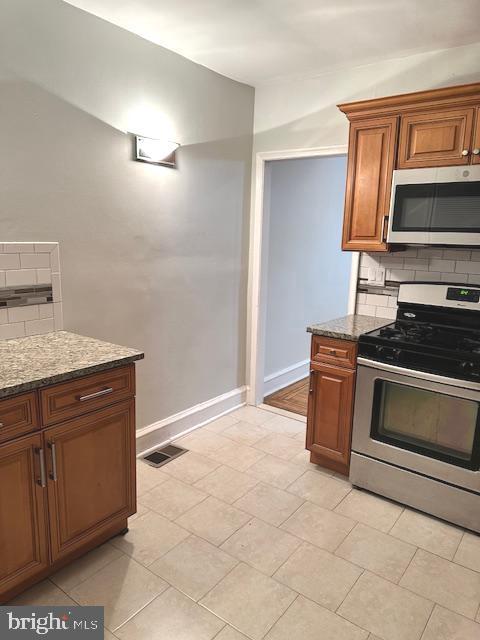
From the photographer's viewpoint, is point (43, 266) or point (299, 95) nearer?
point (43, 266)

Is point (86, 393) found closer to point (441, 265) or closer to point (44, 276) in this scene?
point (44, 276)

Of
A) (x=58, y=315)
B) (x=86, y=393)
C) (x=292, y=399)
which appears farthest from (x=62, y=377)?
(x=292, y=399)

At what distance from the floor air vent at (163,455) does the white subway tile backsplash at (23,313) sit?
120 centimetres

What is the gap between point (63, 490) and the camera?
1.84 m

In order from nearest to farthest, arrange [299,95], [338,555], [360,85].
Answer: [338,555] → [360,85] → [299,95]

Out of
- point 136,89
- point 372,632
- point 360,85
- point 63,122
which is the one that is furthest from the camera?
point 360,85

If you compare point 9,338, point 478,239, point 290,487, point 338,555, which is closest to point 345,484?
point 290,487

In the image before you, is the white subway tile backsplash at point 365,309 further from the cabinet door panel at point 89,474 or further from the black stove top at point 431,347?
the cabinet door panel at point 89,474

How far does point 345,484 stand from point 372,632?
1041mm

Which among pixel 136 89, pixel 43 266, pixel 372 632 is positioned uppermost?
pixel 136 89

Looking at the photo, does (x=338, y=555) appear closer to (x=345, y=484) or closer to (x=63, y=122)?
(x=345, y=484)

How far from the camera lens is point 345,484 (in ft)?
8.96

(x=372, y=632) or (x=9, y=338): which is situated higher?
(x=9, y=338)

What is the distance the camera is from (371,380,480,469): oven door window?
2.25m
